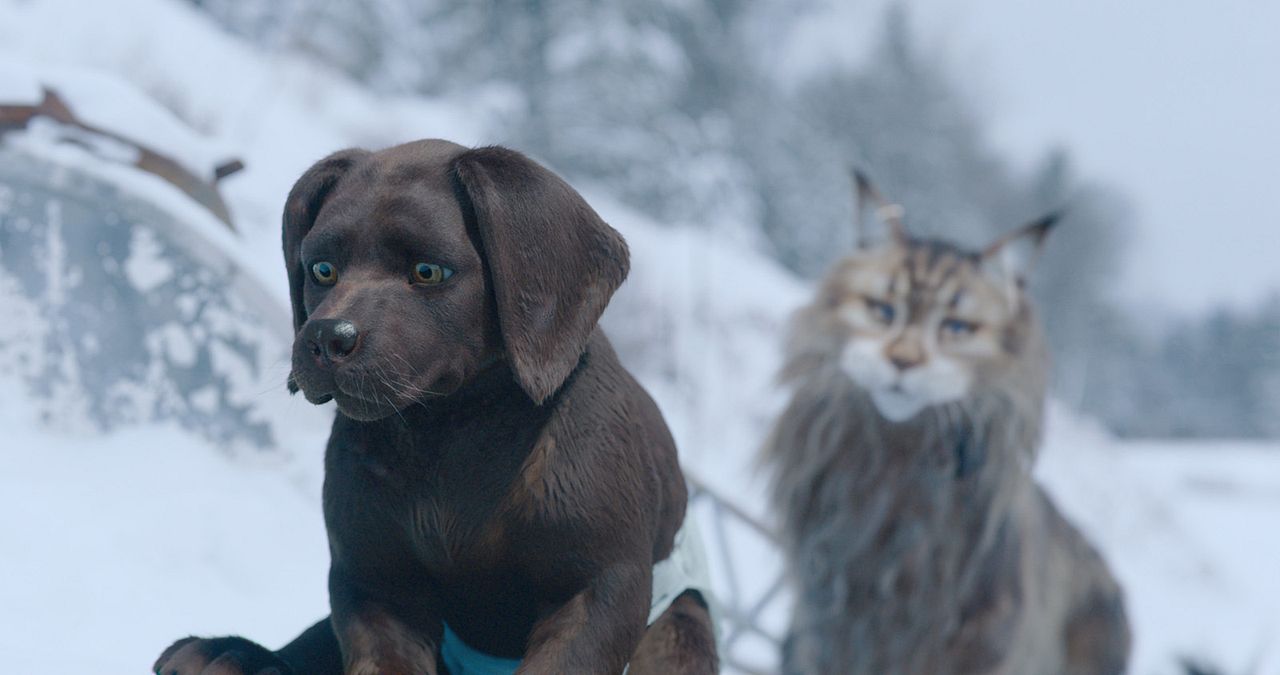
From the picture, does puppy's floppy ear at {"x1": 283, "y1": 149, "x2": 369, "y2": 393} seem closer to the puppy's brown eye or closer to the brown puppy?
the brown puppy

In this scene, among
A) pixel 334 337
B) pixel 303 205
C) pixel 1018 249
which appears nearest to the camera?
pixel 334 337

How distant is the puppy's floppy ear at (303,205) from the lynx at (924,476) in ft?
3.18

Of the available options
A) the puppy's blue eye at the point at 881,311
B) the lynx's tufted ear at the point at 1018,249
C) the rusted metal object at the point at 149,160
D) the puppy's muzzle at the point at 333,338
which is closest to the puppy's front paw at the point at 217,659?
the puppy's muzzle at the point at 333,338

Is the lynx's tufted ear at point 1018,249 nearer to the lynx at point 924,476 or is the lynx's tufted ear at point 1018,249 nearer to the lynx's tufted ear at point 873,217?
the lynx at point 924,476

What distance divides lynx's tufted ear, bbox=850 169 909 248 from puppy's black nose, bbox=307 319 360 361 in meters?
1.23

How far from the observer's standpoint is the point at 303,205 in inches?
27.1

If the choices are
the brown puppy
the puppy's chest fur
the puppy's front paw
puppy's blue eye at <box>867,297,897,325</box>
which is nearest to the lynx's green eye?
the brown puppy

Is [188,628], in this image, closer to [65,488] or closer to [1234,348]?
[65,488]

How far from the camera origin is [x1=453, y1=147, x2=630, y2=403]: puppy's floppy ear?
0.63 metres

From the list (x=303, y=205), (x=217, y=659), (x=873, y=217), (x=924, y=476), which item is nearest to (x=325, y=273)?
(x=303, y=205)

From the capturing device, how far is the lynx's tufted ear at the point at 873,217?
1.69 metres

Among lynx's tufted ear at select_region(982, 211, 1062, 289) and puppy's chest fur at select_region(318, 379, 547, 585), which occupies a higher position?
lynx's tufted ear at select_region(982, 211, 1062, 289)

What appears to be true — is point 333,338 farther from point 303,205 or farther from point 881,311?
point 881,311

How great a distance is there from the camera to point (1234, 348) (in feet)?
41.7
